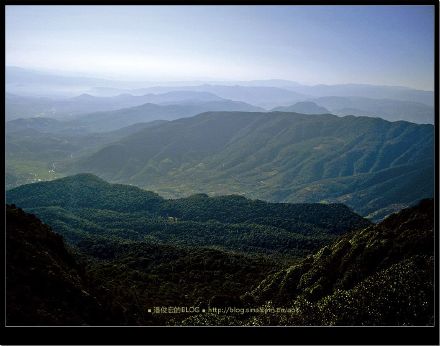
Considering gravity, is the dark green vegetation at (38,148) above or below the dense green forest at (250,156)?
above

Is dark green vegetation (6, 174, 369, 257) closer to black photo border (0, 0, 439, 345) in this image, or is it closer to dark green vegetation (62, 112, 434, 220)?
dark green vegetation (62, 112, 434, 220)

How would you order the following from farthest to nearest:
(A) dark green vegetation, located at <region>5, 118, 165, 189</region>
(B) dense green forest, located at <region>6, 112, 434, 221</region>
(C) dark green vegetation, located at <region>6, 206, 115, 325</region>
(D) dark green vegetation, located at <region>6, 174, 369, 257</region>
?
(B) dense green forest, located at <region>6, 112, 434, 221</region> < (D) dark green vegetation, located at <region>6, 174, 369, 257</region> < (A) dark green vegetation, located at <region>5, 118, 165, 189</region> < (C) dark green vegetation, located at <region>6, 206, 115, 325</region>

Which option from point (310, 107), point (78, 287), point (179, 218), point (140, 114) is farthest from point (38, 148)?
point (140, 114)

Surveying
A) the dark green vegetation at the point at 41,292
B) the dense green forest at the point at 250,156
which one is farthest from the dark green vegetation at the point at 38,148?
the dark green vegetation at the point at 41,292

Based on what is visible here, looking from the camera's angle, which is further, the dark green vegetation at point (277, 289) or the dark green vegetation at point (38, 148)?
the dark green vegetation at point (38, 148)

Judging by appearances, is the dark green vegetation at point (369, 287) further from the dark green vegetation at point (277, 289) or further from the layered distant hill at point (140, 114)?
the layered distant hill at point (140, 114)

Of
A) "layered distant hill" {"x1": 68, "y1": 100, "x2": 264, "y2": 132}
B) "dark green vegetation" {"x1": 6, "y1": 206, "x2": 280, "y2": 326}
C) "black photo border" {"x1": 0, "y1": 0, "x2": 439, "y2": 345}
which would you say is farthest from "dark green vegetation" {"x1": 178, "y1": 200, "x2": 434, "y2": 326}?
"layered distant hill" {"x1": 68, "y1": 100, "x2": 264, "y2": 132}
